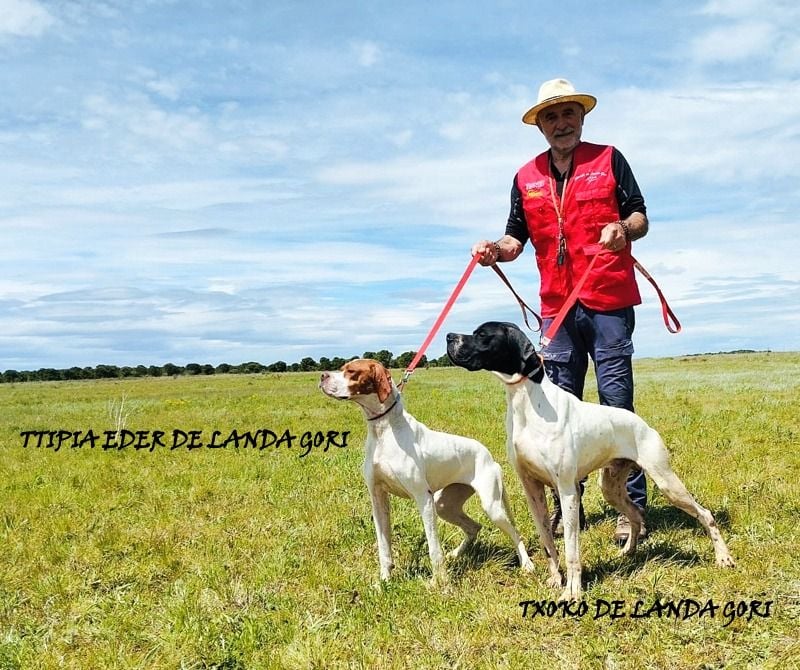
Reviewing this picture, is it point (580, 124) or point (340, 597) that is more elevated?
point (580, 124)

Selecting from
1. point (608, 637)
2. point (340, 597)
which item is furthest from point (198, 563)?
point (608, 637)

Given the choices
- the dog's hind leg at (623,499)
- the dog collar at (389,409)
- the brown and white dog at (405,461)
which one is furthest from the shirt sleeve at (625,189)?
the dog collar at (389,409)

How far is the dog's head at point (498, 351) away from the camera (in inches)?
184

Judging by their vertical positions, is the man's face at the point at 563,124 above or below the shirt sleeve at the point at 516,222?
above

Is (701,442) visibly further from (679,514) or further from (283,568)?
(283,568)

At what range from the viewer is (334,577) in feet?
18.6

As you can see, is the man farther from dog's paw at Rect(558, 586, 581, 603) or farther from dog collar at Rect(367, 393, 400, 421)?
dog's paw at Rect(558, 586, 581, 603)

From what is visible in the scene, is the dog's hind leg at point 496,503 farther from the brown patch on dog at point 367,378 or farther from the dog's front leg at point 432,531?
the brown patch on dog at point 367,378

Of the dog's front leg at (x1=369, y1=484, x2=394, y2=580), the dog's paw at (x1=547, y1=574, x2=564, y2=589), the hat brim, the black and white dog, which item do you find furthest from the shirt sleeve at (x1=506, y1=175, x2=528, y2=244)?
the dog's paw at (x1=547, y1=574, x2=564, y2=589)

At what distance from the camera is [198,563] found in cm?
635

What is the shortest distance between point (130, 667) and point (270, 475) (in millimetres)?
5816

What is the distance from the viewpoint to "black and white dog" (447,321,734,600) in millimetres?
4750

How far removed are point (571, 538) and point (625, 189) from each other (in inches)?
113

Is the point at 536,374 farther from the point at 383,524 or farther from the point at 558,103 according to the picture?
the point at 558,103
